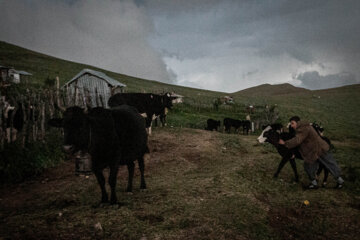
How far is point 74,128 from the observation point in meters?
3.85

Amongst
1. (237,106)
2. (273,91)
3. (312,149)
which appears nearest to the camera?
(312,149)

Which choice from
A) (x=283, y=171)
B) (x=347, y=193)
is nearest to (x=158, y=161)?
(x=283, y=171)

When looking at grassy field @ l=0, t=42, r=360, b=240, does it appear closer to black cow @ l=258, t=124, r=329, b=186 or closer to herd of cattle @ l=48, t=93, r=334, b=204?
black cow @ l=258, t=124, r=329, b=186

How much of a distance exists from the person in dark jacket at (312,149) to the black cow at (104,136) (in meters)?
4.30

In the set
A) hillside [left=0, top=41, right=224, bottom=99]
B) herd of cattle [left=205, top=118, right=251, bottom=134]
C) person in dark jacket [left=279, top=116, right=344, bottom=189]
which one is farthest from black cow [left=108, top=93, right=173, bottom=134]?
hillside [left=0, top=41, right=224, bottom=99]

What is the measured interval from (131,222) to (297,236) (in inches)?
122

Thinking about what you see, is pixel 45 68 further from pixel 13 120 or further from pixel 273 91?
pixel 273 91

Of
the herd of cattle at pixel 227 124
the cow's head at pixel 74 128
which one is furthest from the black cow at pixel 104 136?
the herd of cattle at pixel 227 124

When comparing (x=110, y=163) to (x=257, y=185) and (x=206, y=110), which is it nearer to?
(x=257, y=185)

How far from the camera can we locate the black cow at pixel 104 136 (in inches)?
152

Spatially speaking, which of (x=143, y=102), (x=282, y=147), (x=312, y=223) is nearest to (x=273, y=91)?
(x=143, y=102)

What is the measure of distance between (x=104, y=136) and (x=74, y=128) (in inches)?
24.6

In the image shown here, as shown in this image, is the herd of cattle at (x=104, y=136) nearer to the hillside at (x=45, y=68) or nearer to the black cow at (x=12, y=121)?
the black cow at (x=12, y=121)

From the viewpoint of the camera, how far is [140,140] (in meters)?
5.26
